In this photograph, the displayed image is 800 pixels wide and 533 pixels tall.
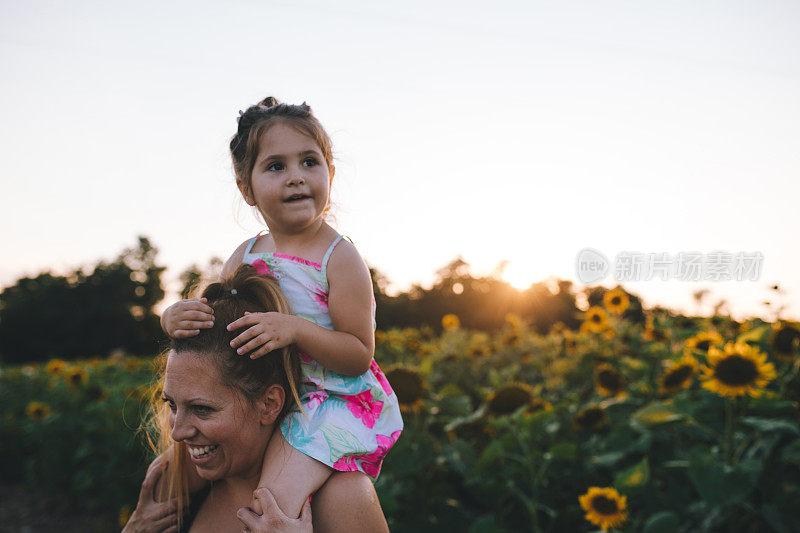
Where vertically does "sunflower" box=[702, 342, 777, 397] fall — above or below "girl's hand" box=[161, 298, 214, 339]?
below

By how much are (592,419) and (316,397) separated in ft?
7.51

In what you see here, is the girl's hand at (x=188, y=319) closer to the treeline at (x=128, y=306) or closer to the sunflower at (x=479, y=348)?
the sunflower at (x=479, y=348)

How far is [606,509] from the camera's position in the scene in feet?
7.91

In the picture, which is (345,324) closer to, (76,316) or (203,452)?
(203,452)

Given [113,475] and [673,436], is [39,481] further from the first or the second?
[673,436]

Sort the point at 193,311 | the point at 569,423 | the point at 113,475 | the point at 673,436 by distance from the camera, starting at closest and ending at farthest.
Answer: the point at 193,311 → the point at 673,436 → the point at 569,423 → the point at 113,475

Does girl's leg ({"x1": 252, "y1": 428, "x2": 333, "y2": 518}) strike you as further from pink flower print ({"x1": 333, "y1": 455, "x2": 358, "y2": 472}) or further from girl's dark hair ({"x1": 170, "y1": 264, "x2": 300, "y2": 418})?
girl's dark hair ({"x1": 170, "y1": 264, "x2": 300, "y2": 418})

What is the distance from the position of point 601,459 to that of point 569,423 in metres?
0.79

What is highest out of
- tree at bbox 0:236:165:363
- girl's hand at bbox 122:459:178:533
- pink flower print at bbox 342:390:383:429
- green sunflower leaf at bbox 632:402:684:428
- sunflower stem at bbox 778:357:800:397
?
pink flower print at bbox 342:390:383:429

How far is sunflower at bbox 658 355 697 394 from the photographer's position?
2.96 metres

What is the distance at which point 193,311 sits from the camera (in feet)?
4.62

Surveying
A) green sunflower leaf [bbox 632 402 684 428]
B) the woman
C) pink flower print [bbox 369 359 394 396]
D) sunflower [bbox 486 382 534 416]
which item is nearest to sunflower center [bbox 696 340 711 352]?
green sunflower leaf [bbox 632 402 684 428]

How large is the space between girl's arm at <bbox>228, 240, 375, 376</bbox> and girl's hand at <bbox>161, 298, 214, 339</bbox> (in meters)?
0.09

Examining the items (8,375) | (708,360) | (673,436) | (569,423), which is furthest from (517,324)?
(8,375)
